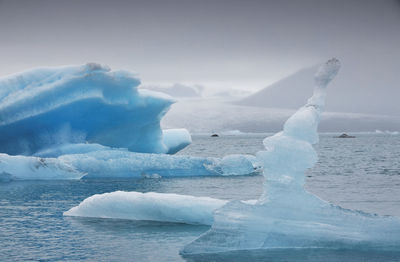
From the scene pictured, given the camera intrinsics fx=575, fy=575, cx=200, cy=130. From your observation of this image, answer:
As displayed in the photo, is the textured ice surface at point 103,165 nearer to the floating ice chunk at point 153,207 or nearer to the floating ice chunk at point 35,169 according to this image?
the floating ice chunk at point 35,169

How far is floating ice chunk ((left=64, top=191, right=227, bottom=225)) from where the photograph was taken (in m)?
10.1

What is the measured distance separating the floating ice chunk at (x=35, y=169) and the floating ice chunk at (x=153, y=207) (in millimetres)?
8127

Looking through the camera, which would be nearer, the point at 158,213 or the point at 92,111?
the point at 158,213

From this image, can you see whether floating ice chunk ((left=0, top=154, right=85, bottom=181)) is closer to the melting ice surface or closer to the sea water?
the melting ice surface

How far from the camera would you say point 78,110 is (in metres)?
21.4

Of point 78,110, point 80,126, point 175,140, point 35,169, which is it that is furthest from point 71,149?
point 175,140

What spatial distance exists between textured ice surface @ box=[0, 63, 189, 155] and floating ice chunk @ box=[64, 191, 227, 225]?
9526 millimetres

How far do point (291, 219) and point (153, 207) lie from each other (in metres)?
3.19

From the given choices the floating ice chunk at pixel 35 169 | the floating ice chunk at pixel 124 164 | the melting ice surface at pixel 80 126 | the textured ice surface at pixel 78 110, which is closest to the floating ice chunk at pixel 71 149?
the melting ice surface at pixel 80 126

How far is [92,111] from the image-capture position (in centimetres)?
2180

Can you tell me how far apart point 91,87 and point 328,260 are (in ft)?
47.8

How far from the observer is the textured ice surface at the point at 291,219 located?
25.7ft

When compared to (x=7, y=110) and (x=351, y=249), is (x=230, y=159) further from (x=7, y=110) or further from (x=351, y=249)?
(x=351, y=249)

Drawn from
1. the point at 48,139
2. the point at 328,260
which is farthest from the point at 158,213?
the point at 48,139
